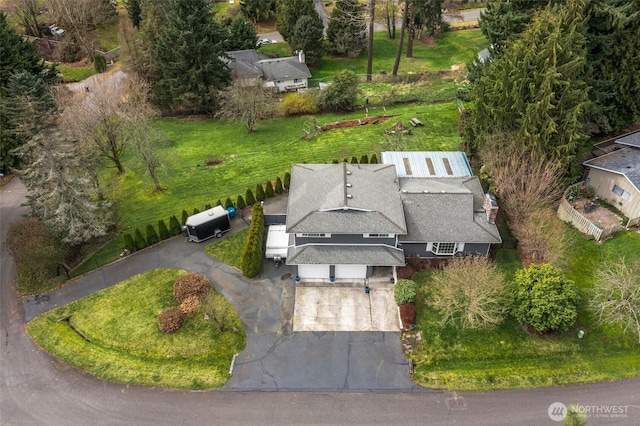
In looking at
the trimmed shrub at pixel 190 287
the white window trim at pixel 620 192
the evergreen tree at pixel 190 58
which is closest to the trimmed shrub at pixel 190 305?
the trimmed shrub at pixel 190 287

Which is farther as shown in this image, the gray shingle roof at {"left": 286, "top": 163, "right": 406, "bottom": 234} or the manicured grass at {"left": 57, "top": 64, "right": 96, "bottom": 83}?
the manicured grass at {"left": 57, "top": 64, "right": 96, "bottom": 83}

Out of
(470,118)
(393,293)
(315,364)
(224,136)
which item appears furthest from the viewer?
(224,136)

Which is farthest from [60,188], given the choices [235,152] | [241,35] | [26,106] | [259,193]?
[241,35]

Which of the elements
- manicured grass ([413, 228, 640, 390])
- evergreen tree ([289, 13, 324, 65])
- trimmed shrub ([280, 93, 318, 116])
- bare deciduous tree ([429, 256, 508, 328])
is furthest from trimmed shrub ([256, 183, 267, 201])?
evergreen tree ([289, 13, 324, 65])

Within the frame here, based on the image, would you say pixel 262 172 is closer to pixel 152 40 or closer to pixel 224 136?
pixel 224 136

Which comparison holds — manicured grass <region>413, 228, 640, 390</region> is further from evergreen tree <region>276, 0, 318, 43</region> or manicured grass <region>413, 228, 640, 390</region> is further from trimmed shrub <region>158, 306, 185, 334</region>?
evergreen tree <region>276, 0, 318, 43</region>

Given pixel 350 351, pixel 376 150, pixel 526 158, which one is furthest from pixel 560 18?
pixel 350 351

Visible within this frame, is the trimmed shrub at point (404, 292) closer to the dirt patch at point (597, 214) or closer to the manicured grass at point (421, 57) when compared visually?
the dirt patch at point (597, 214)
